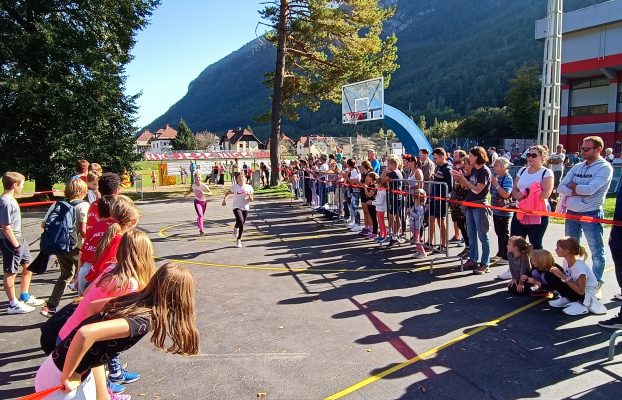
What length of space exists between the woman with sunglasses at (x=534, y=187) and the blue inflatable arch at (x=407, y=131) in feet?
33.1

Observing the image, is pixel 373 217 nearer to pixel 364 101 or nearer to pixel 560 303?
pixel 560 303

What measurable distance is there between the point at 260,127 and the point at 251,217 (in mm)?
179556

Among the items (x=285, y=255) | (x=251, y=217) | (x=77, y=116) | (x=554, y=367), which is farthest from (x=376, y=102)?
(x=554, y=367)

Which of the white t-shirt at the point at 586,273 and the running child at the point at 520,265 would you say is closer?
the white t-shirt at the point at 586,273

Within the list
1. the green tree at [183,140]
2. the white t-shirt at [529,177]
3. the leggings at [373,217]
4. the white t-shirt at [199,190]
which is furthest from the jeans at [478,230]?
the green tree at [183,140]

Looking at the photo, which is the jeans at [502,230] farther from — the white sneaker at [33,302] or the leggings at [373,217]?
the white sneaker at [33,302]

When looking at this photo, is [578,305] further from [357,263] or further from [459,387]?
[357,263]

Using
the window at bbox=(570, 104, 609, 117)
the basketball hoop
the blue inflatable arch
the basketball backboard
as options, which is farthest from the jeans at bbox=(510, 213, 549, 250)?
the window at bbox=(570, 104, 609, 117)

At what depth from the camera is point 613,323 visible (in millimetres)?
5184

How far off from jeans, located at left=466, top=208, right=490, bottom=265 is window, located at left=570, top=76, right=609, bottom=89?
41.6m

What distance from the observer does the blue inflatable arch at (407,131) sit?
56.7 feet

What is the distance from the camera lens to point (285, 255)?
9.53 meters

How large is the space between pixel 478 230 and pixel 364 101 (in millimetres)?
14549

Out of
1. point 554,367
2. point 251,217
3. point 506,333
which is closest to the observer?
point 554,367
